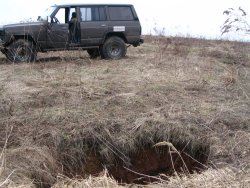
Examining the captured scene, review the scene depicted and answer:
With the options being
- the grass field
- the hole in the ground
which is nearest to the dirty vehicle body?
the grass field

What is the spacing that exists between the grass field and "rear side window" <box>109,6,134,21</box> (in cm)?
392

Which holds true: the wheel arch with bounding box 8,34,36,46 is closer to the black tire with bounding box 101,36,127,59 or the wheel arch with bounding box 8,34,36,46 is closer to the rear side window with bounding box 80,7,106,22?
Answer: the rear side window with bounding box 80,7,106,22

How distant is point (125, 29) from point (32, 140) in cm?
727

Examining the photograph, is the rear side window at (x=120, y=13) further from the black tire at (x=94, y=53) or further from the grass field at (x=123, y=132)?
the grass field at (x=123, y=132)

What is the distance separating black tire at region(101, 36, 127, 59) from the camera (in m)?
11.7

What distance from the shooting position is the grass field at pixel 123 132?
4406 millimetres

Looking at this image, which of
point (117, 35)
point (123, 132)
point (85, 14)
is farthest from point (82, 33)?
point (123, 132)

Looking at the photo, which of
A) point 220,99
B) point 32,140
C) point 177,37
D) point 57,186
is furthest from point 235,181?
point 177,37

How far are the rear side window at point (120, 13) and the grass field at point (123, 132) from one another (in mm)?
3920

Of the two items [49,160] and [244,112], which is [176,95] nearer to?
[244,112]

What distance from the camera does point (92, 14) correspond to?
11.4 m

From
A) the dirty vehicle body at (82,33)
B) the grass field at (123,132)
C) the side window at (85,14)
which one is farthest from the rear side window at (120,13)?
the grass field at (123,132)

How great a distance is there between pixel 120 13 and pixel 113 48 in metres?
1.07

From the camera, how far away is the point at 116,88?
752 cm
